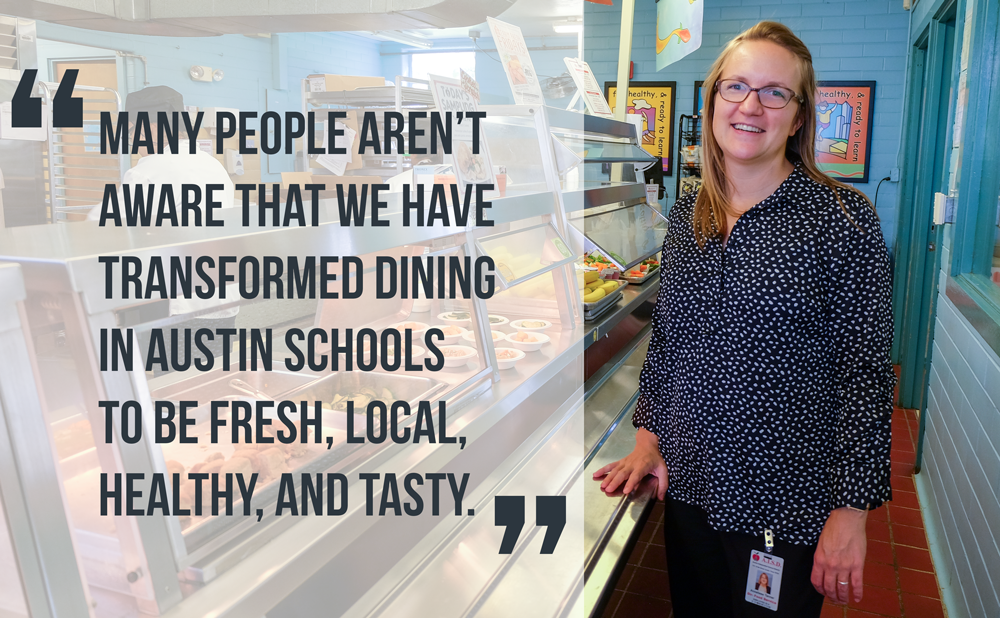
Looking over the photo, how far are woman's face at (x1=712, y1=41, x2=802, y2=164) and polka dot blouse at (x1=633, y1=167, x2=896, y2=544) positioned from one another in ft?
0.36

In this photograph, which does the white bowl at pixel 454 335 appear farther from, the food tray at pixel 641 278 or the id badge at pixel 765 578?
the food tray at pixel 641 278

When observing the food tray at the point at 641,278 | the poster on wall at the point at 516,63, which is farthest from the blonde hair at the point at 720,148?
the food tray at the point at 641,278

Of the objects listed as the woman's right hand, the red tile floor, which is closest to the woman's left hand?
the woman's right hand

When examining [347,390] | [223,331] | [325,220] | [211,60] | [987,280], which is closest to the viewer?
[223,331]

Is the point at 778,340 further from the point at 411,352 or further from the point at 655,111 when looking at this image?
the point at 655,111

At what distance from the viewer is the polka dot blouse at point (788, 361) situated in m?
1.56

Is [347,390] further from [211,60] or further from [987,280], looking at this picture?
[211,60]

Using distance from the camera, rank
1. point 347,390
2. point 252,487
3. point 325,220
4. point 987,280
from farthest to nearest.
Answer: point 987,280 → point 347,390 → point 325,220 → point 252,487

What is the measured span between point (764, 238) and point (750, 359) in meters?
0.27

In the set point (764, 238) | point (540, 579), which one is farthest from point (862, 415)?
point (540, 579)

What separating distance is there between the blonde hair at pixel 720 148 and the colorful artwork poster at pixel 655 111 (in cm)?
663

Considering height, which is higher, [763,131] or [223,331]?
[763,131]

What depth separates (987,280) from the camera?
2.98 metres

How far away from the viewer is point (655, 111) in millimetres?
8148
